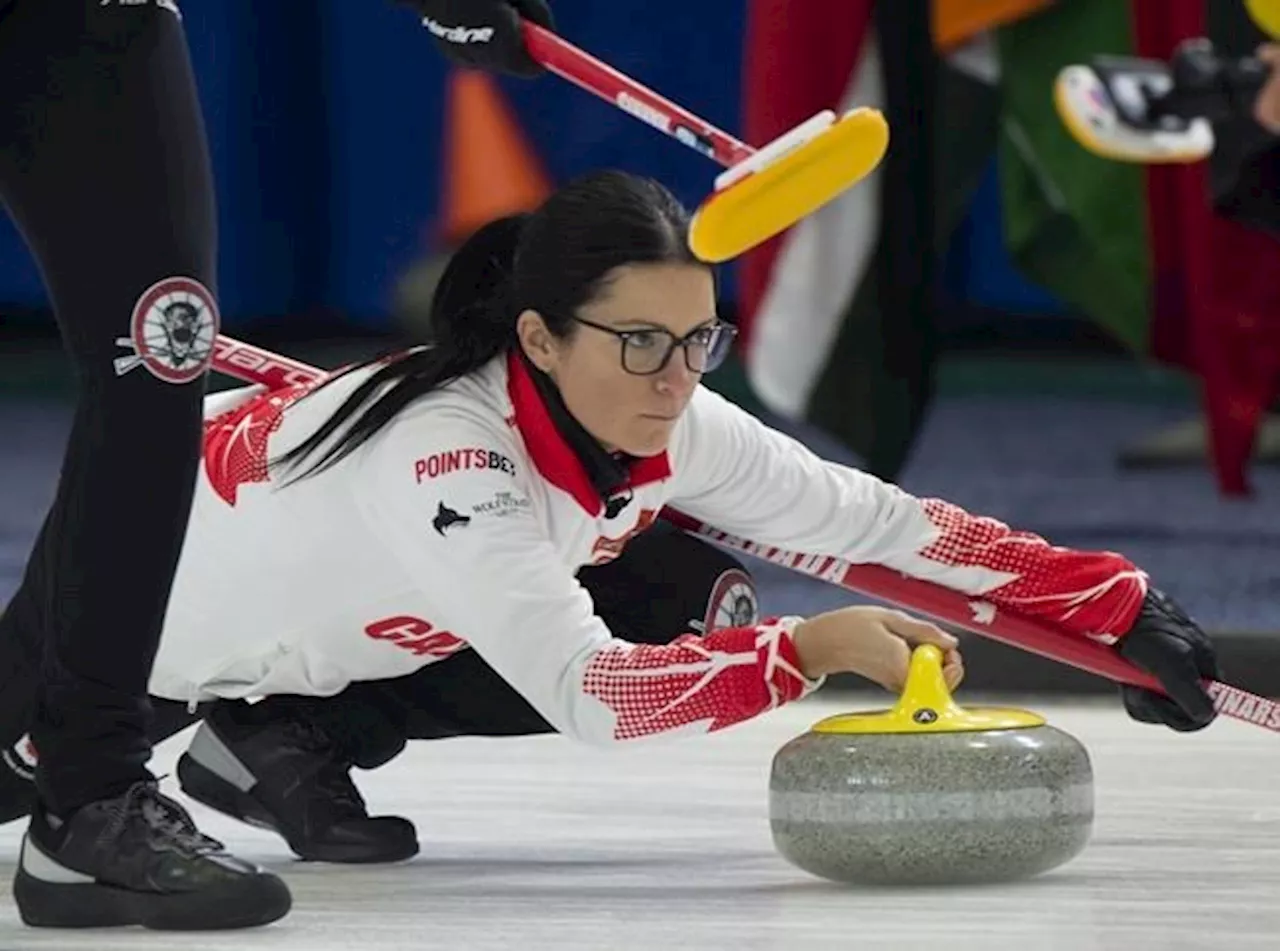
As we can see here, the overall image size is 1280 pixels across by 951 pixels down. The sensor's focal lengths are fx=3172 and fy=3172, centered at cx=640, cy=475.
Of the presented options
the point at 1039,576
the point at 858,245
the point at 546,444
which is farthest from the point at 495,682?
the point at 858,245

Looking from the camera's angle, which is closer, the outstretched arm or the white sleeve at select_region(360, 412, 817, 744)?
the white sleeve at select_region(360, 412, 817, 744)

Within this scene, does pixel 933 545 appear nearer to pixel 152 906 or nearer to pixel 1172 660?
pixel 1172 660

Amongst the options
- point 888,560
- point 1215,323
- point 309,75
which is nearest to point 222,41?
point 309,75

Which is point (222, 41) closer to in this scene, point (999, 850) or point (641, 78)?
point (641, 78)

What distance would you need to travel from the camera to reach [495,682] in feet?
9.03

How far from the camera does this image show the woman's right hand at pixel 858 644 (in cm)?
233

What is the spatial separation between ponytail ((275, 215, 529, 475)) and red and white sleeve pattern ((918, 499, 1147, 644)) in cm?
42

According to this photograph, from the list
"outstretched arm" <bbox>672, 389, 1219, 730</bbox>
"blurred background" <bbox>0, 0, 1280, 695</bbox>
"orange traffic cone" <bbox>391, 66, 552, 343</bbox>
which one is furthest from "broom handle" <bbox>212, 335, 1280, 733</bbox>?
"orange traffic cone" <bbox>391, 66, 552, 343</bbox>

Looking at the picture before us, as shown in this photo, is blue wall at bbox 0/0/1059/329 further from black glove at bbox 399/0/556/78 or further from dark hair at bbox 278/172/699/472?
dark hair at bbox 278/172/699/472

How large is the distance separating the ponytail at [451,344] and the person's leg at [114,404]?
1.04ft

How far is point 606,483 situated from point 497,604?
0.62ft

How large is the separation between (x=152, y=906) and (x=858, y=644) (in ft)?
1.80

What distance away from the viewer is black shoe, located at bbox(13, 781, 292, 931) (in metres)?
2.15

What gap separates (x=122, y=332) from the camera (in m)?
2.12
